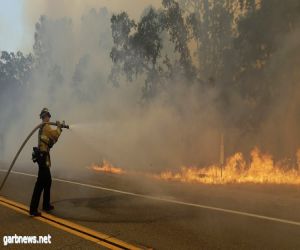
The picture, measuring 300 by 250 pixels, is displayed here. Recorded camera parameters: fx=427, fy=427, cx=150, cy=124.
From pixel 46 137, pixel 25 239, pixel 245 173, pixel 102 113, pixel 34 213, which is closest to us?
pixel 25 239

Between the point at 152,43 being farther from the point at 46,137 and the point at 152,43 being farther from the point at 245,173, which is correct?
the point at 46,137

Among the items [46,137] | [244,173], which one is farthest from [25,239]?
[244,173]

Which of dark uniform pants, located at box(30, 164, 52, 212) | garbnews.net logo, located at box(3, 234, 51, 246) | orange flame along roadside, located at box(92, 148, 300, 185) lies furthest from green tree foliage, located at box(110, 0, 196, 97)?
garbnews.net logo, located at box(3, 234, 51, 246)

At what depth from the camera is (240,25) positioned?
1535cm

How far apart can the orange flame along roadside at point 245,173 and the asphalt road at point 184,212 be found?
1.05 meters

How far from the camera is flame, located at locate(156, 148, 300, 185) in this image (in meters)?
11.0

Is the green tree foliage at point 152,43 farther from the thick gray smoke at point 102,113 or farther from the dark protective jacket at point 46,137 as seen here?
the dark protective jacket at point 46,137

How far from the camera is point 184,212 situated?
7.20 metres

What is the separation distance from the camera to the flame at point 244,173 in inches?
433

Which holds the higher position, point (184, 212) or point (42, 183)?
point (42, 183)

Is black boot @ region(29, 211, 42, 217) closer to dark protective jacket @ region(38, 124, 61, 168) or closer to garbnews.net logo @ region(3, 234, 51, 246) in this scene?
dark protective jacket @ region(38, 124, 61, 168)

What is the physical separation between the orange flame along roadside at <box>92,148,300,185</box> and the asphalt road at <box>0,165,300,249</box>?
41.5 inches

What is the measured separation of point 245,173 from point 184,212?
197 inches

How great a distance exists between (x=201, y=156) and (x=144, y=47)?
15.6ft
